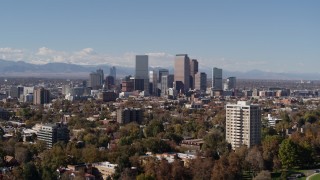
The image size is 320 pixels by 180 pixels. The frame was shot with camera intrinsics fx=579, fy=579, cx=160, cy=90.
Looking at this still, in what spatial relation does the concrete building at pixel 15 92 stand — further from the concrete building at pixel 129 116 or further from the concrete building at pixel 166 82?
the concrete building at pixel 129 116

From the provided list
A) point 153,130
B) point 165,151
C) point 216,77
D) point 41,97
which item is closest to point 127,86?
point 216,77

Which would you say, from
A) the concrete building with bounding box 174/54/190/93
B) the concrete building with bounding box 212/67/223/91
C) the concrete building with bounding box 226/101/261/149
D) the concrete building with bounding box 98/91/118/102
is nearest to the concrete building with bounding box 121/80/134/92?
the concrete building with bounding box 174/54/190/93

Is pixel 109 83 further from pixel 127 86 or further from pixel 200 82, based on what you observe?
pixel 200 82

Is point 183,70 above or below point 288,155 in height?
above

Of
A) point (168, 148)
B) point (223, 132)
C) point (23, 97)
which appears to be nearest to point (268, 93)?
point (23, 97)

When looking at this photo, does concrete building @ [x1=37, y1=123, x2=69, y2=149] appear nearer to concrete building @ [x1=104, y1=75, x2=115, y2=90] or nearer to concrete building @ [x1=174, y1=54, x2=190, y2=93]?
concrete building @ [x1=174, y1=54, x2=190, y2=93]

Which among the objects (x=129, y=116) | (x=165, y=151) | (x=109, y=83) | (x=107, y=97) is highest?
(x=109, y=83)

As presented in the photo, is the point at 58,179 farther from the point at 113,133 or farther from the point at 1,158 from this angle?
the point at 113,133
